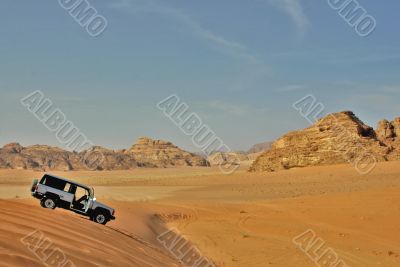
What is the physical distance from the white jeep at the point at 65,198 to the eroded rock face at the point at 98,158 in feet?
360

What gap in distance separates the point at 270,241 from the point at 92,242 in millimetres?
10170

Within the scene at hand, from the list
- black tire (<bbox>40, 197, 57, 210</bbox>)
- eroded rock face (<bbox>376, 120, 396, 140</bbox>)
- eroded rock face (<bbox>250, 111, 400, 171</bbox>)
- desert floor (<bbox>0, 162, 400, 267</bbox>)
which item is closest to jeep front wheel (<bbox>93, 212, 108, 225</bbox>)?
desert floor (<bbox>0, 162, 400, 267</bbox>)

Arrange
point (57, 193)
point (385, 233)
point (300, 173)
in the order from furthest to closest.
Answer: point (300, 173)
point (385, 233)
point (57, 193)

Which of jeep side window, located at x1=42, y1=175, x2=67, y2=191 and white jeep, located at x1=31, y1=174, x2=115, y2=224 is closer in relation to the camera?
white jeep, located at x1=31, y1=174, x2=115, y2=224

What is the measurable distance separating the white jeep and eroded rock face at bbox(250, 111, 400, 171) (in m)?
49.6

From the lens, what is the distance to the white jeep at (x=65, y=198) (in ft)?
42.1

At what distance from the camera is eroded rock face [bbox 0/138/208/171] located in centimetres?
12875

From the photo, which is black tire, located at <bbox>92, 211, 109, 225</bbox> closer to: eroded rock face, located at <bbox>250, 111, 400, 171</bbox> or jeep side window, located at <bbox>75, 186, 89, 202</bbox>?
jeep side window, located at <bbox>75, 186, 89, 202</bbox>

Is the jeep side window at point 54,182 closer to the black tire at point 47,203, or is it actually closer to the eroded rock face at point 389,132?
the black tire at point 47,203

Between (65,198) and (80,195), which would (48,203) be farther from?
(80,195)

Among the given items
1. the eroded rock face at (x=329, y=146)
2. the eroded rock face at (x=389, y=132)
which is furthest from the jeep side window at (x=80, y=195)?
Result: the eroded rock face at (x=389, y=132)

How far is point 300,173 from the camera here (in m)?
55.7

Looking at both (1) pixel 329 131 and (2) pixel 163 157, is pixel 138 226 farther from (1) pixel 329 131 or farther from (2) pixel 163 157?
(2) pixel 163 157

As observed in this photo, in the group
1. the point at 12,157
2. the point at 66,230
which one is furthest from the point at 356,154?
the point at 12,157
